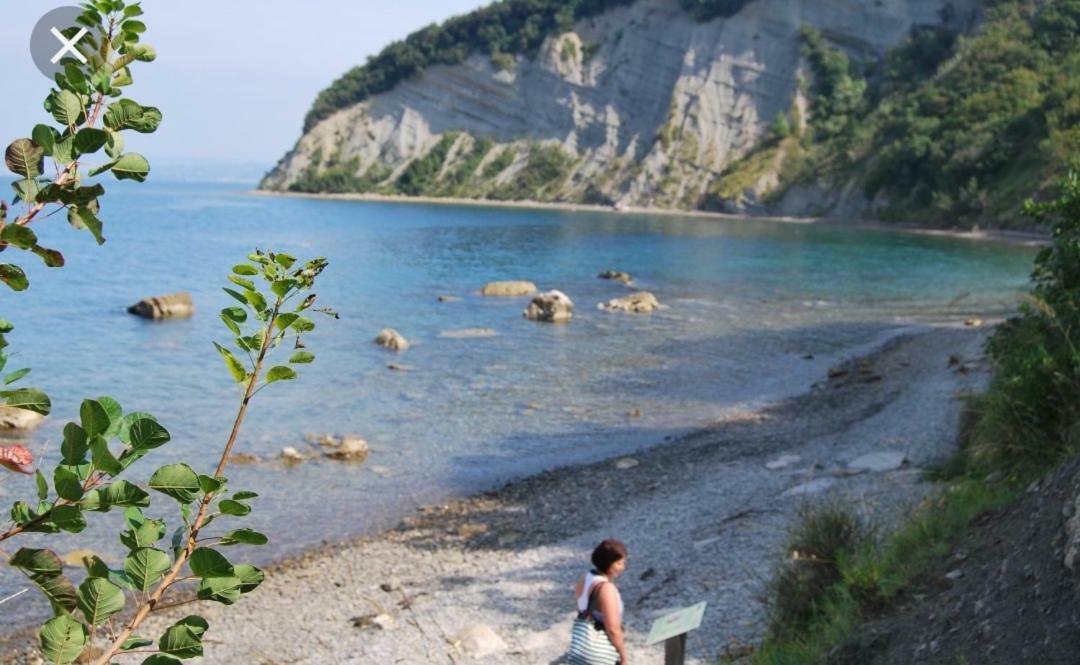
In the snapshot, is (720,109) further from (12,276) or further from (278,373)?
(12,276)

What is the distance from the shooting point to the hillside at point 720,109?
82250 mm

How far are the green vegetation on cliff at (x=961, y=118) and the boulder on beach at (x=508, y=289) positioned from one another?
123ft

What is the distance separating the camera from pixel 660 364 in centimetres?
2931

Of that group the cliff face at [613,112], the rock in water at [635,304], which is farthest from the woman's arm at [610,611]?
the cliff face at [613,112]

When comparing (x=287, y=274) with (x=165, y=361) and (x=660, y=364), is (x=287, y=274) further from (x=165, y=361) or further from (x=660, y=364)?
(x=165, y=361)

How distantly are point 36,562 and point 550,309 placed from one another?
3544cm

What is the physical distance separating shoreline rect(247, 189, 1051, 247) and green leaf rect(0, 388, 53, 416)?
63733 mm

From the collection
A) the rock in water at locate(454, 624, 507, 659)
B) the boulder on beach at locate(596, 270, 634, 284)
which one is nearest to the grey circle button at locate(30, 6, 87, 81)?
the rock in water at locate(454, 624, 507, 659)

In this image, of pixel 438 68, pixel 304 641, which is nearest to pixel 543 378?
pixel 304 641

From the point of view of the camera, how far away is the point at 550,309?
124 feet

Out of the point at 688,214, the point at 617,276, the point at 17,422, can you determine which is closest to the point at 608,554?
the point at 17,422

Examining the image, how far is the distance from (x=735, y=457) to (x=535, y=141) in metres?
121

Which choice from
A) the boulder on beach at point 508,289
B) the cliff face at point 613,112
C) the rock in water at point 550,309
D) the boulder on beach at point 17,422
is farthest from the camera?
the cliff face at point 613,112

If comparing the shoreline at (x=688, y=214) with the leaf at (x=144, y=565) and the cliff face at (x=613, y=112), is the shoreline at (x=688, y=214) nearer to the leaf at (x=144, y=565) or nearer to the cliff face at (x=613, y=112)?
the cliff face at (x=613, y=112)
